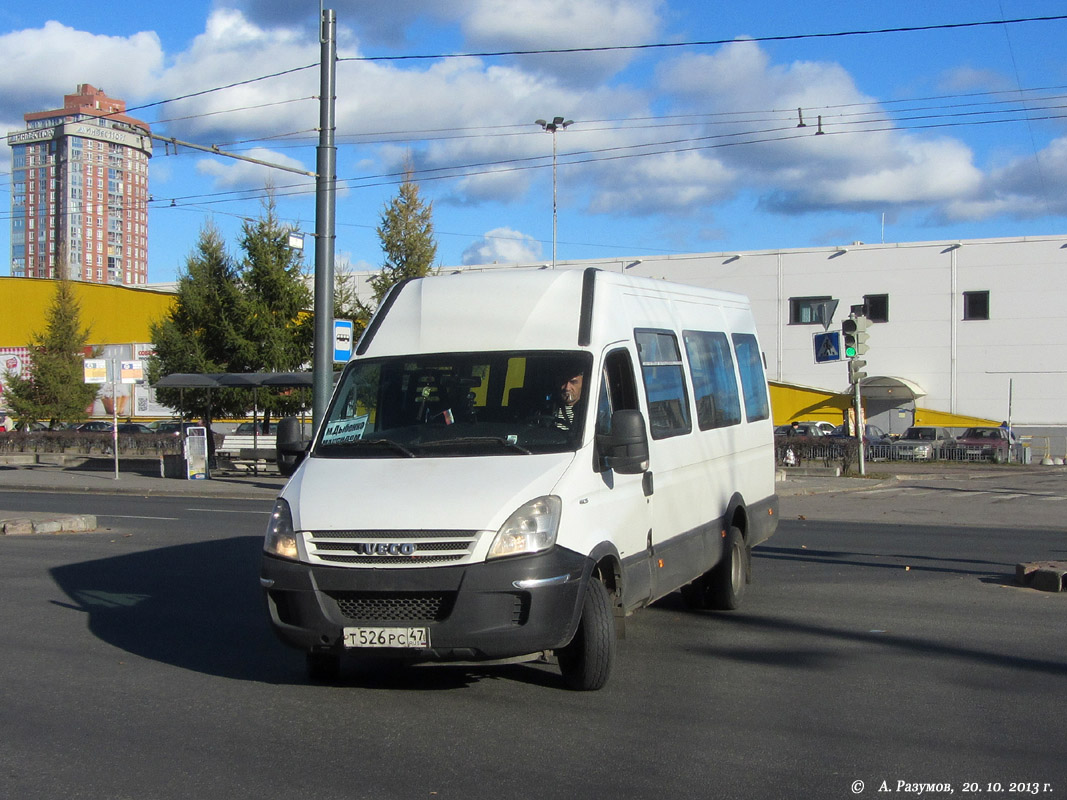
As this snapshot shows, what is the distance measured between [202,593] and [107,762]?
4.83 meters

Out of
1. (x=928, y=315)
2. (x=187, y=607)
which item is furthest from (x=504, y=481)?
(x=928, y=315)

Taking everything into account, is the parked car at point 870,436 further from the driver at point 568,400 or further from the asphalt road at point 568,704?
the driver at point 568,400

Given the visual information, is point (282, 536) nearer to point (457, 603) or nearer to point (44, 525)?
point (457, 603)

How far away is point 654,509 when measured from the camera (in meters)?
7.01

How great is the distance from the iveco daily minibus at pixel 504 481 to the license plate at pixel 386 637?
0.4 inches

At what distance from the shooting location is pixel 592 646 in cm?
598

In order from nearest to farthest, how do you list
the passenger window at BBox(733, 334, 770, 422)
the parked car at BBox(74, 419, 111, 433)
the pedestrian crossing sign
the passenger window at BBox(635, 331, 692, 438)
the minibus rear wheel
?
the passenger window at BBox(635, 331, 692, 438) → the minibus rear wheel → the passenger window at BBox(733, 334, 770, 422) → the pedestrian crossing sign → the parked car at BBox(74, 419, 111, 433)

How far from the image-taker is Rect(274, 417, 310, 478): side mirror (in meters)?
7.12

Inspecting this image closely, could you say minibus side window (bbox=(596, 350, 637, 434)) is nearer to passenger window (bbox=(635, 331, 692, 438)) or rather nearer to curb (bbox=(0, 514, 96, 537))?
passenger window (bbox=(635, 331, 692, 438))

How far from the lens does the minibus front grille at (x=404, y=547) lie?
5.59 metres

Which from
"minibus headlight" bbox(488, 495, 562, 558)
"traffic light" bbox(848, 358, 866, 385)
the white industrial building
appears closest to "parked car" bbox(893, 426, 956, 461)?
the white industrial building

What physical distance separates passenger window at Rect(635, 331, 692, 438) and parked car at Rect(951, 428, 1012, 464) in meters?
32.4

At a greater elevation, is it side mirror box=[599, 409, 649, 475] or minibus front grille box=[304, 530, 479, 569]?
side mirror box=[599, 409, 649, 475]

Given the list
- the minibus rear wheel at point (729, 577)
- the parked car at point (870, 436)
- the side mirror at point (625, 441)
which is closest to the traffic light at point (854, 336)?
the parked car at point (870, 436)
